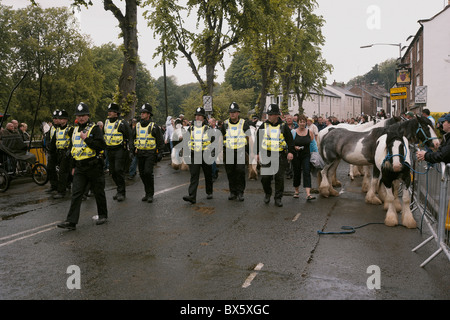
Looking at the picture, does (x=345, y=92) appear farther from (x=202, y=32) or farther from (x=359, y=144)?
(x=359, y=144)

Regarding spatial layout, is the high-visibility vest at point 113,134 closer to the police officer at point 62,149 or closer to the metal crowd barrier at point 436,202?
the police officer at point 62,149

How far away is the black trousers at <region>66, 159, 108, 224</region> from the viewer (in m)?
7.41

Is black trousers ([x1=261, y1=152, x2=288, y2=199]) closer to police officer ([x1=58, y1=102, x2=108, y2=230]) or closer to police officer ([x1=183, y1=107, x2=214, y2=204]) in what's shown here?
police officer ([x1=183, y1=107, x2=214, y2=204])

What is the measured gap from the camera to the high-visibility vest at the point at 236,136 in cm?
998

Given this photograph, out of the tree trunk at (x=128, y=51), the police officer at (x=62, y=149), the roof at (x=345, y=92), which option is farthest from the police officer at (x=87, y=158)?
the roof at (x=345, y=92)

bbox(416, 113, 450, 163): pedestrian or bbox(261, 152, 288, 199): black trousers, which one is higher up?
bbox(416, 113, 450, 163): pedestrian

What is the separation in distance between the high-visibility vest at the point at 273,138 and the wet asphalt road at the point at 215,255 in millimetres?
1343

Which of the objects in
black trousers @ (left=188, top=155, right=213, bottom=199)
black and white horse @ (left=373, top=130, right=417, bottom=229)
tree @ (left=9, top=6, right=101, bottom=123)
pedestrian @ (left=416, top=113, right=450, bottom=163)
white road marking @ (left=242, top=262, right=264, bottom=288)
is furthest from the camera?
tree @ (left=9, top=6, right=101, bottom=123)

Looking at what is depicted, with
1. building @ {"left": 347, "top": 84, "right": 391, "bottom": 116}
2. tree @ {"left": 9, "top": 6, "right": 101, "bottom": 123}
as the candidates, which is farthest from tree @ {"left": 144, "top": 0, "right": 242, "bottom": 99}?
building @ {"left": 347, "top": 84, "right": 391, "bottom": 116}

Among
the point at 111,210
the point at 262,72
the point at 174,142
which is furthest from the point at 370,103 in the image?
the point at 111,210

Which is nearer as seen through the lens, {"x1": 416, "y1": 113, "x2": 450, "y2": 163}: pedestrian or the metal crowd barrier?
the metal crowd barrier

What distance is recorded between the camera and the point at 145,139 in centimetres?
999

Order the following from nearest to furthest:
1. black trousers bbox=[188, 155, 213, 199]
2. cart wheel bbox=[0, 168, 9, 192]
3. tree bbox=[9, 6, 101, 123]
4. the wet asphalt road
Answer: the wet asphalt road → black trousers bbox=[188, 155, 213, 199] → cart wheel bbox=[0, 168, 9, 192] → tree bbox=[9, 6, 101, 123]

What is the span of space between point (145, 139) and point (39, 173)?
5.67 meters
